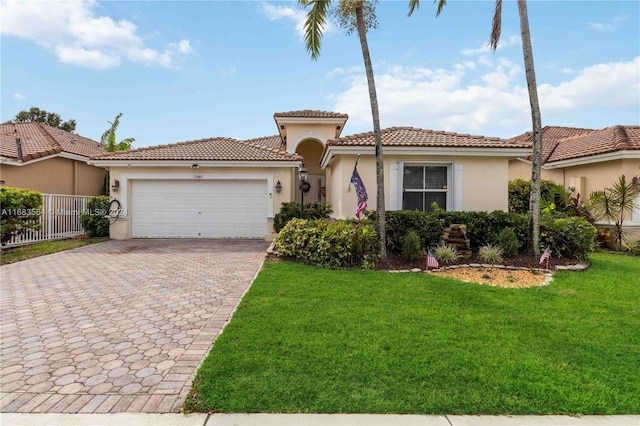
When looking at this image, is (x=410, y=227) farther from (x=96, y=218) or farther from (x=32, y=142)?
(x=32, y=142)

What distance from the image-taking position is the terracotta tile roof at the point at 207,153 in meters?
13.6

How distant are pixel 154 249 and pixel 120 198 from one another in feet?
13.7

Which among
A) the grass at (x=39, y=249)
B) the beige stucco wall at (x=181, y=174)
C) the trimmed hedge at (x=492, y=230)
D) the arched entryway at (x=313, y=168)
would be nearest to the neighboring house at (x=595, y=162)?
the trimmed hedge at (x=492, y=230)

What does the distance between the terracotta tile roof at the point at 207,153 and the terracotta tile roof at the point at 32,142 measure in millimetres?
3226

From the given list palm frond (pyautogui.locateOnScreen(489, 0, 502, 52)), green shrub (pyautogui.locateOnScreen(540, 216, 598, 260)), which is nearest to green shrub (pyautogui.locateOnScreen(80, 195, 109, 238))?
palm frond (pyautogui.locateOnScreen(489, 0, 502, 52))

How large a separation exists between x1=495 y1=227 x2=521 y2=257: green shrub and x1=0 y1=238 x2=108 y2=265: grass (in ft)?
46.7

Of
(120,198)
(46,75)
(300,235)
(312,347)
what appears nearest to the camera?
(312,347)

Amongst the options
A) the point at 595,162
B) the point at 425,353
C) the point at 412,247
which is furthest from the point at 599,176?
the point at 425,353

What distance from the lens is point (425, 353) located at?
3.74 m

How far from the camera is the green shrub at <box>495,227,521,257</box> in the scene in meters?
8.98

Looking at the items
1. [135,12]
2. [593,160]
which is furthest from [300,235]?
[593,160]

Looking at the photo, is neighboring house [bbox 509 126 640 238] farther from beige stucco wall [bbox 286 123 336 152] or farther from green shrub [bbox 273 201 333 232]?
beige stucco wall [bbox 286 123 336 152]

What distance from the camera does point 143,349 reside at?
3994 mm

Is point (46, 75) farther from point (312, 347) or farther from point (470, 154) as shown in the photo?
point (470, 154)
